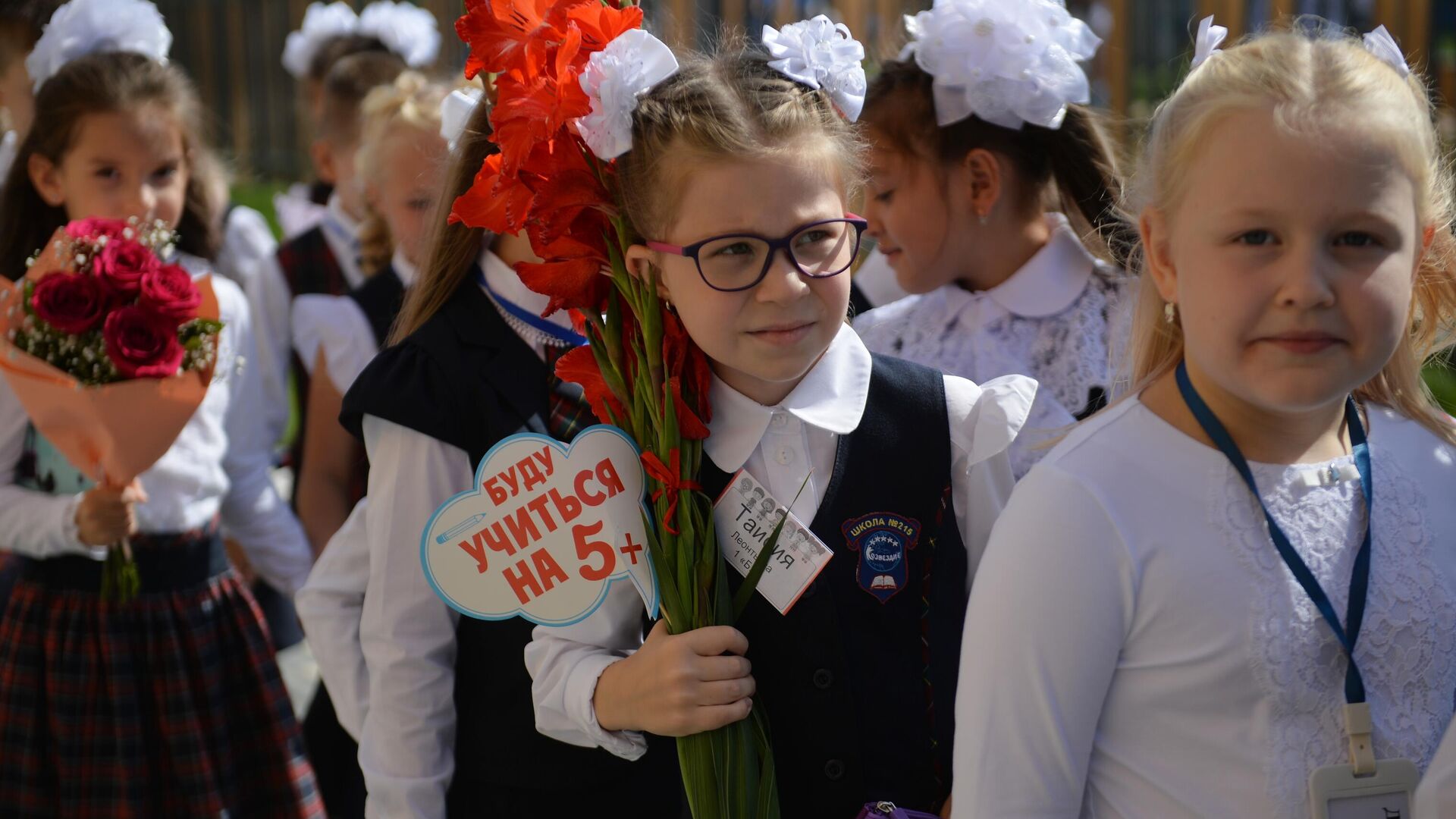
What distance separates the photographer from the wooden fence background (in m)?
7.49

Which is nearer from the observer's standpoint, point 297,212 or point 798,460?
point 798,460

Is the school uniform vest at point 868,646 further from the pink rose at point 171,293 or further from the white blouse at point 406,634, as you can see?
the pink rose at point 171,293

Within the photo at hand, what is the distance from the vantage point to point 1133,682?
4.73ft

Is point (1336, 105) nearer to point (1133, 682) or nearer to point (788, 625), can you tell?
point (1133, 682)

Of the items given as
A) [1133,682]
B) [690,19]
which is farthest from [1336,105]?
[690,19]

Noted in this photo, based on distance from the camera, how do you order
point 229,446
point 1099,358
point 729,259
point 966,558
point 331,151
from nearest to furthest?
point 729,259 → point 966,558 → point 1099,358 → point 229,446 → point 331,151

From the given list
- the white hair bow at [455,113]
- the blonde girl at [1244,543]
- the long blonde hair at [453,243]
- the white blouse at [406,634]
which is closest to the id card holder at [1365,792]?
the blonde girl at [1244,543]

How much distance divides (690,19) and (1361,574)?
813cm

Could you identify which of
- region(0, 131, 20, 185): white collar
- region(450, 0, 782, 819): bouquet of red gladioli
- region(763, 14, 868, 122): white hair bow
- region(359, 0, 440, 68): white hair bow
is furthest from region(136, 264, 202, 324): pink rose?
region(359, 0, 440, 68): white hair bow

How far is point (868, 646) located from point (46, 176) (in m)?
2.43

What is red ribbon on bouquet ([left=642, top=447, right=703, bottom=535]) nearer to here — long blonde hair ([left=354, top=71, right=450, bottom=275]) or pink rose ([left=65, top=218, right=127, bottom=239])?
pink rose ([left=65, top=218, right=127, bottom=239])

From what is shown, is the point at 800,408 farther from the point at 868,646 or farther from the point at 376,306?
the point at 376,306

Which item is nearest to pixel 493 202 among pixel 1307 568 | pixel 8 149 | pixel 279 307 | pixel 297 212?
pixel 1307 568

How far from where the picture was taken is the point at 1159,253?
1.54 m
